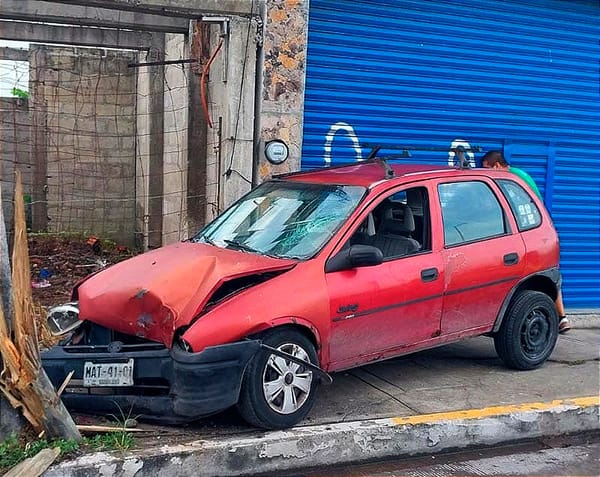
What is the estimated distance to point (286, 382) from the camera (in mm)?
4625

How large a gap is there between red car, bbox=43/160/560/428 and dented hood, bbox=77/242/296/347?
12 millimetres

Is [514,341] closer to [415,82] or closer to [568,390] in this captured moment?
[568,390]

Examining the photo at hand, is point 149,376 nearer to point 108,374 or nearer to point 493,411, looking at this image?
point 108,374

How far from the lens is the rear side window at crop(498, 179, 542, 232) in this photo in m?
6.21

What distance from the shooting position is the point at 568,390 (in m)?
5.87

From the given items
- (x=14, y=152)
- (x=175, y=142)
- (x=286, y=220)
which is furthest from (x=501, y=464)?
(x=14, y=152)

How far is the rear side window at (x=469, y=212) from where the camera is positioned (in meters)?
5.75

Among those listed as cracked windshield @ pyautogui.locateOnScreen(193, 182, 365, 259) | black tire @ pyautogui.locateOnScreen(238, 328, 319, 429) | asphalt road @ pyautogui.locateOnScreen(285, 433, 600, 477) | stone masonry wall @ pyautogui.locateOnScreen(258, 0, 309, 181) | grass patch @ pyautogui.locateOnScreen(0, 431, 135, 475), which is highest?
stone masonry wall @ pyautogui.locateOnScreen(258, 0, 309, 181)

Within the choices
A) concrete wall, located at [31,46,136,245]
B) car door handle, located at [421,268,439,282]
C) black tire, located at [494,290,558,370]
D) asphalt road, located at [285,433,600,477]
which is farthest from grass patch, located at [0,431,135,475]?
concrete wall, located at [31,46,136,245]

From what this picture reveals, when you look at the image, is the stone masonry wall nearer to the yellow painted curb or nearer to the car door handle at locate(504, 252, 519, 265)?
the car door handle at locate(504, 252, 519, 265)

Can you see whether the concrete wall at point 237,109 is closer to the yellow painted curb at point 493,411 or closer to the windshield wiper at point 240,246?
the windshield wiper at point 240,246

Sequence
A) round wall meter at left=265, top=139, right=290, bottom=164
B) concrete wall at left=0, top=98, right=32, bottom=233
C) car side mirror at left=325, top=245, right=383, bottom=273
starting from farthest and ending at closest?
concrete wall at left=0, top=98, right=32, bottom=233, round wall meter at left=265, top=139, right=290, bottom=164, car side mirror at left=325, top=245, right=383, bottom=273

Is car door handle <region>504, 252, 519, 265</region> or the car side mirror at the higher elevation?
the car side mirror

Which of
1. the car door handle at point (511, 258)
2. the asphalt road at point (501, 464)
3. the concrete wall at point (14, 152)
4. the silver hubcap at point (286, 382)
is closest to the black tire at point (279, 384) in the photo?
the silver hubcap at point (286, 382)
